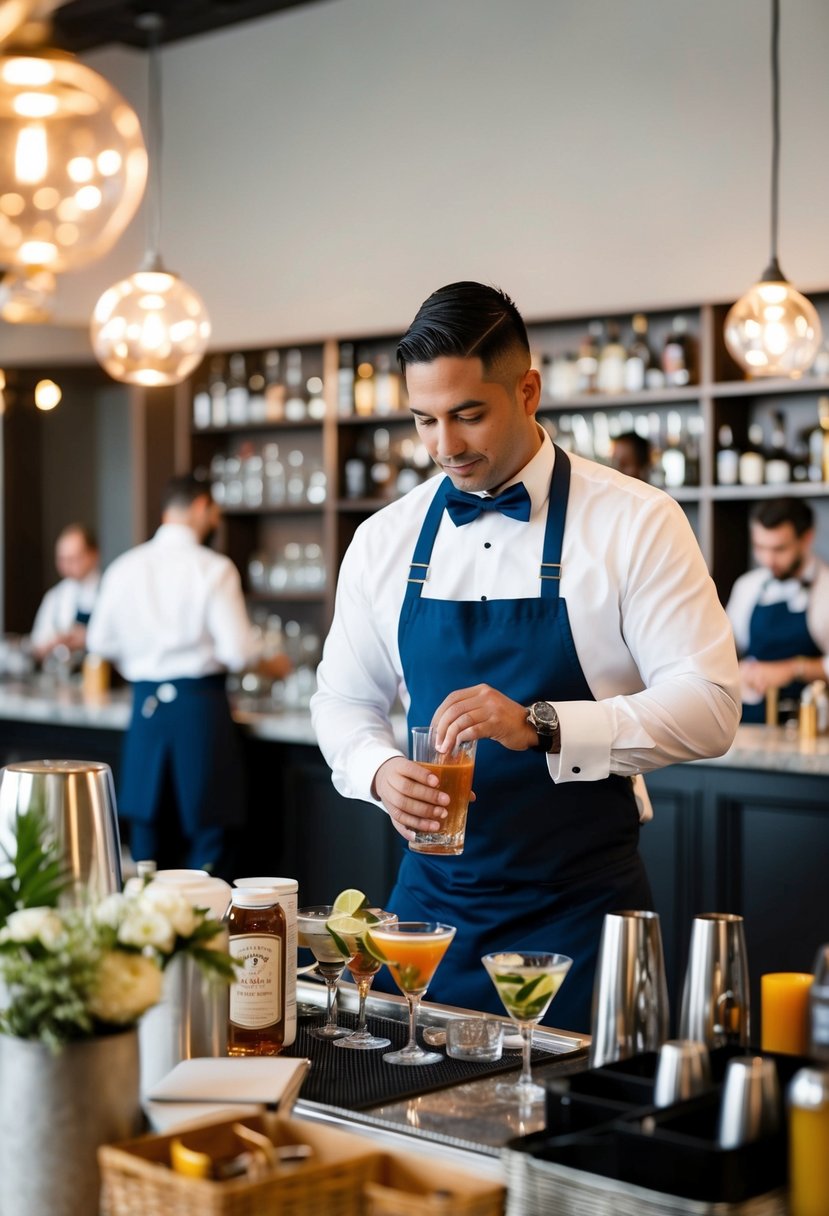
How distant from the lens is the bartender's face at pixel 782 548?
18.2 feet

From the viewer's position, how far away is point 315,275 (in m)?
7.33

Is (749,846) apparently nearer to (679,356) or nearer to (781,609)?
(781,609)

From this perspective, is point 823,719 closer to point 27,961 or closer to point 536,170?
point 536,170

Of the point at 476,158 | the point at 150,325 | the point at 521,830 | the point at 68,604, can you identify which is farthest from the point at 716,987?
the point at 68,604

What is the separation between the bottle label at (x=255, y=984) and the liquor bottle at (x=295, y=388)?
563 centimetres

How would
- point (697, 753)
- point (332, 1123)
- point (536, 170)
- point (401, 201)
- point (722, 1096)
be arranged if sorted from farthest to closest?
point (401, 201)
point (536, 170)
point (697, 753)
point (332, 1123)
point (722, 1096)

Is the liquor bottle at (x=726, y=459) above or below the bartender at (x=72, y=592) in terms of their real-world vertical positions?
above

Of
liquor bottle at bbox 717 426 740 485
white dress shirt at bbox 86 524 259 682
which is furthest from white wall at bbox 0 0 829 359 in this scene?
white dress shirt at bbox 86 524 259 682

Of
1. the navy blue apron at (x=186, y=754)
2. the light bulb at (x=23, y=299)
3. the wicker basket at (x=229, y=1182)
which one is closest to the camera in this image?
the wicker basket at (x=229, y=1182)

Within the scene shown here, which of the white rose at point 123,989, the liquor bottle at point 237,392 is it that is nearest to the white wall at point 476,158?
the liquor bottle at point 237,392

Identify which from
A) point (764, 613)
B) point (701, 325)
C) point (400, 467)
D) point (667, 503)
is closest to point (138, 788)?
point (400, 467)

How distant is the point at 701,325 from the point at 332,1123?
5092mm

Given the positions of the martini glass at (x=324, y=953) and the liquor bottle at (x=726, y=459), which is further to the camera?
the liquor bottle at (x=726, y=459)

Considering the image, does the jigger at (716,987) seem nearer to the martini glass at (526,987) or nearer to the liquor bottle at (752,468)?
the martini glass at (526,987)
